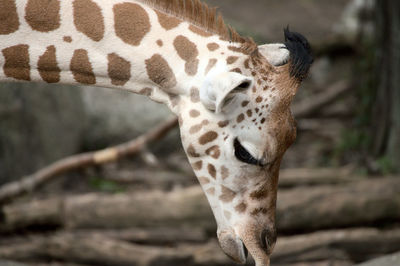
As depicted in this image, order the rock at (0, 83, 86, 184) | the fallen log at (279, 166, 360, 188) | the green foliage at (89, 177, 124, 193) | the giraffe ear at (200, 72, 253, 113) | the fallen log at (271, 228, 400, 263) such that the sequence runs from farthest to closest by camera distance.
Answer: the green foliage at (89, 177, 124, 193) < the fallen log at (279, 166, 360, 188) < the rock at (0, 83, 86, 184) < the fallen log at (271, 228, 400, 263) < the giraffe ear at (200, 72, 253, 113)

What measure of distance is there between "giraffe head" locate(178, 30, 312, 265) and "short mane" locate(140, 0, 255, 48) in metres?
0.18

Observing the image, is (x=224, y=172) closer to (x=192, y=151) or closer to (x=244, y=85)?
(x=192, y=151)

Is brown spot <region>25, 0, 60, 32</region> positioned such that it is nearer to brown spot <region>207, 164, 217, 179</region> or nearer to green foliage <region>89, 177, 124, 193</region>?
brown spot <region>207, 164, 217, 179</region>

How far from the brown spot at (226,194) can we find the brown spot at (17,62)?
122 cm

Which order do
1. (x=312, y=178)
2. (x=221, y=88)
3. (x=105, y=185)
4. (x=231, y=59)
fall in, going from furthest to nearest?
1. (x=105, y=185)
2. (x=312, y=178)
3. (x=231, y=59)
4. (x=221, y=88)

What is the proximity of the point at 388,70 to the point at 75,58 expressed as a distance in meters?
4.40

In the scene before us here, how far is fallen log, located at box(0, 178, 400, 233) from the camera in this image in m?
5.36

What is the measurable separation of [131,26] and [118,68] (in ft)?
0.76

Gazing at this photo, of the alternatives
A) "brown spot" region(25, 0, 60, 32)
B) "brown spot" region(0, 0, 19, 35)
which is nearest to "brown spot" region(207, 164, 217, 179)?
"brown spot" region(25, 0, 60, 32)

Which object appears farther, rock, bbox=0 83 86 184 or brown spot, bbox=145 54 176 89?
rock, bbox=0 83 86 184

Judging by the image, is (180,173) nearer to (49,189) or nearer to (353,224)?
(49,189)

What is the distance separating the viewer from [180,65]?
122 inches

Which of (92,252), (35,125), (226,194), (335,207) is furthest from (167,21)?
(35,125)

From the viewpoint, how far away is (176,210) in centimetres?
536
